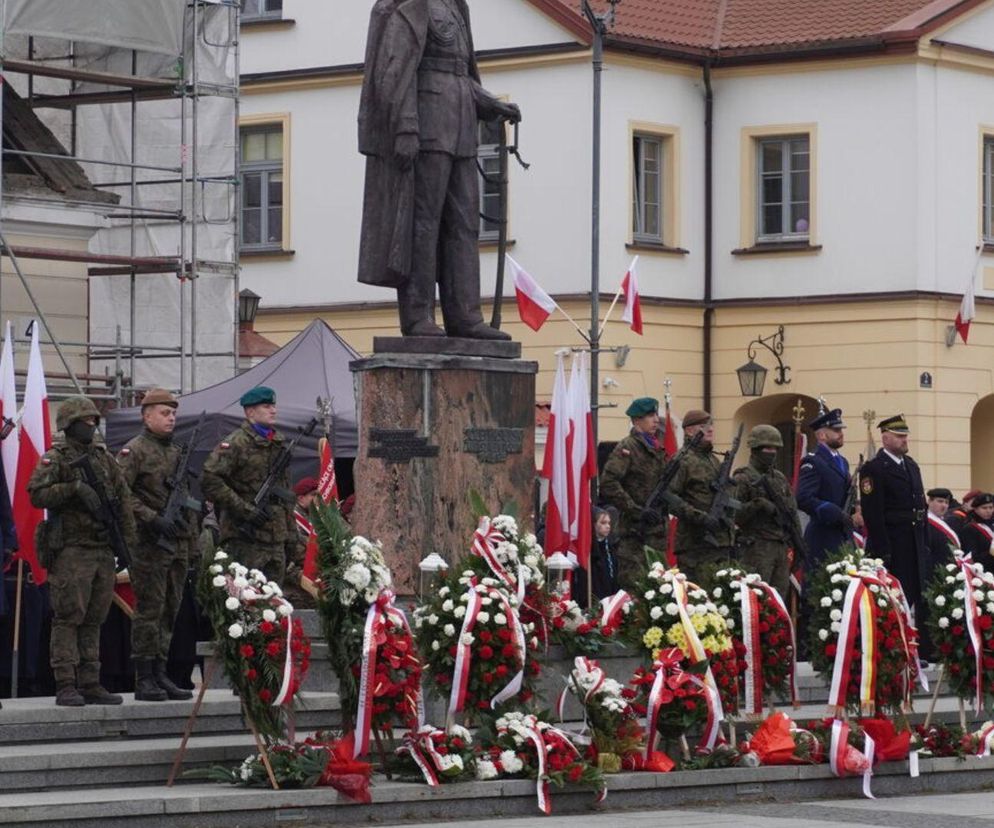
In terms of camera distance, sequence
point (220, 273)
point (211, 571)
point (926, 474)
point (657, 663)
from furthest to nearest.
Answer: point (926, 474)
point (220, 273)
point (657, 663)
point (211, 571)

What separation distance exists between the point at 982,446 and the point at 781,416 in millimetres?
2801

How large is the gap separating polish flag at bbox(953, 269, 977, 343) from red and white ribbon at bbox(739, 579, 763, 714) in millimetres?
18495

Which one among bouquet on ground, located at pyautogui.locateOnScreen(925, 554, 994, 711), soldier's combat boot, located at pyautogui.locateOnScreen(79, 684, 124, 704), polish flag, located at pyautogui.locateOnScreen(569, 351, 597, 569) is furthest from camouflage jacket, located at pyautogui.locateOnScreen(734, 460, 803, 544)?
soldier's combat boot, located at pyautogui.locateOnScreen(79, 684, 124, 704)

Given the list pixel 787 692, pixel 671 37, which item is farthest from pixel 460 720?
pixel 671 37

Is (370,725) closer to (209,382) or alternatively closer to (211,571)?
(211,571)

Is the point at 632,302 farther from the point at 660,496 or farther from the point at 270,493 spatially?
the point at 270,493

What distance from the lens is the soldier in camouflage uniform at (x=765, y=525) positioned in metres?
19.1

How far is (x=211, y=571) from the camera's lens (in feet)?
45.8

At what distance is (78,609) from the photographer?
15422 mm

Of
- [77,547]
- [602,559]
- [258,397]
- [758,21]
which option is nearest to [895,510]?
[602,559]

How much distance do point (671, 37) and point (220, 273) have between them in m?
9.98

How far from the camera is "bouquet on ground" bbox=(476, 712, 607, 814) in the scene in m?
14.3

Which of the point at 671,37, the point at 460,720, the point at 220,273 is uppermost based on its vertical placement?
the point at 671,37

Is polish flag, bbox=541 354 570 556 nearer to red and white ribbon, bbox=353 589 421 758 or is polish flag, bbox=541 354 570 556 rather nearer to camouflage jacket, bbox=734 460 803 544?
camouflage jacket, bbox=734 460 803 544
